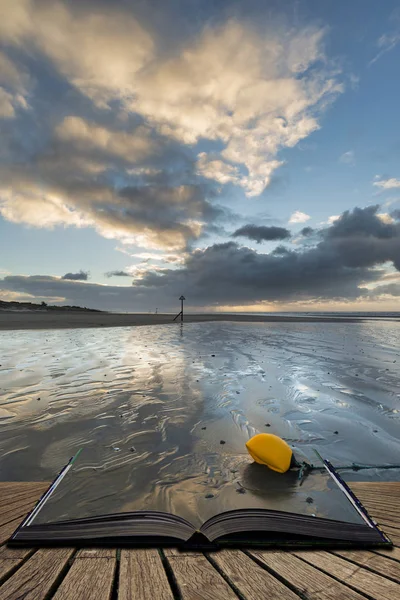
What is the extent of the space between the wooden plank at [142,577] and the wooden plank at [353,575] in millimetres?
1354

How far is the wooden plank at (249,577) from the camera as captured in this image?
223 cm

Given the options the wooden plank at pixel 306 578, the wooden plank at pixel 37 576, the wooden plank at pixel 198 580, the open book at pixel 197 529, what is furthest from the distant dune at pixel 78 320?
the wooden plank at pixel 306 578

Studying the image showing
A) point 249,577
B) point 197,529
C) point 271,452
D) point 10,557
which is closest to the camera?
point 249,577

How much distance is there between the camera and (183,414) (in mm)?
7352

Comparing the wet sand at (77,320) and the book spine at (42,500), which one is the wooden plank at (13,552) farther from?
the wet sand at (77,320)

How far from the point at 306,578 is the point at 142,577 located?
1.38 metres

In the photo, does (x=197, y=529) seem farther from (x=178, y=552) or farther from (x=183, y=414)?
(x=183, y=414)

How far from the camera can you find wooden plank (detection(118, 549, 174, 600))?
7.16 feet

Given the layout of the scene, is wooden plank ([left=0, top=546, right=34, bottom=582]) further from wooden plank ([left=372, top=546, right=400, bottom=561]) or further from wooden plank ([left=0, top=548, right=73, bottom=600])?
wooden plank ([left=372, top=546, right=400, bottom=561])

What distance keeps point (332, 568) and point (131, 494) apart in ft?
9.06

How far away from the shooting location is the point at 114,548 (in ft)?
9.21

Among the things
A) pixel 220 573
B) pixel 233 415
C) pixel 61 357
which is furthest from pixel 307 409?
pixel 61 357

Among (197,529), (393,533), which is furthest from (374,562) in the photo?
(197,529)

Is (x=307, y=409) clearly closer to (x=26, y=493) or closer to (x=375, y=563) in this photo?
(x=375, y=563)
